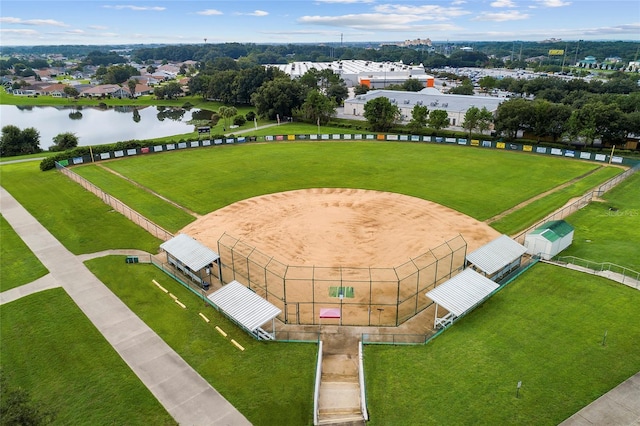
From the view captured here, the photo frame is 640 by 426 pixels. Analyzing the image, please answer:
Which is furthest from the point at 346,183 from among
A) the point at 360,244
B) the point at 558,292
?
the point at 558,292


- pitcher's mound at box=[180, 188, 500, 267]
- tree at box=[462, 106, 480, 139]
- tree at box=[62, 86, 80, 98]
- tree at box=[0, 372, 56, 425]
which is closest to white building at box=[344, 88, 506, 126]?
tree at box=[462, 106, 480, 139]

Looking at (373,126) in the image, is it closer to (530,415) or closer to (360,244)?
(360,244)

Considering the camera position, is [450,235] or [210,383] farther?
[450,235]

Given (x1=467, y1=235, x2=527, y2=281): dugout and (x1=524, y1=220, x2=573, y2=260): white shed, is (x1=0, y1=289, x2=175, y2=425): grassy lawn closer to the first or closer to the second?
(x1=467, y1=235, x2=527, y2=281): dugout

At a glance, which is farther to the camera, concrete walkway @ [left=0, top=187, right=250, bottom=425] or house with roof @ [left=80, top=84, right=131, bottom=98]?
house with roof @ [left=80, top=84, right=131, bottom=98]

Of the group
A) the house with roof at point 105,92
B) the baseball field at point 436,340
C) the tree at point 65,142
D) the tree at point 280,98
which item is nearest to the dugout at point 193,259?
the baseball field at point 436,340

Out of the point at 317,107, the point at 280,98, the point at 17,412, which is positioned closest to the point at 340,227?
the point at 17,412
